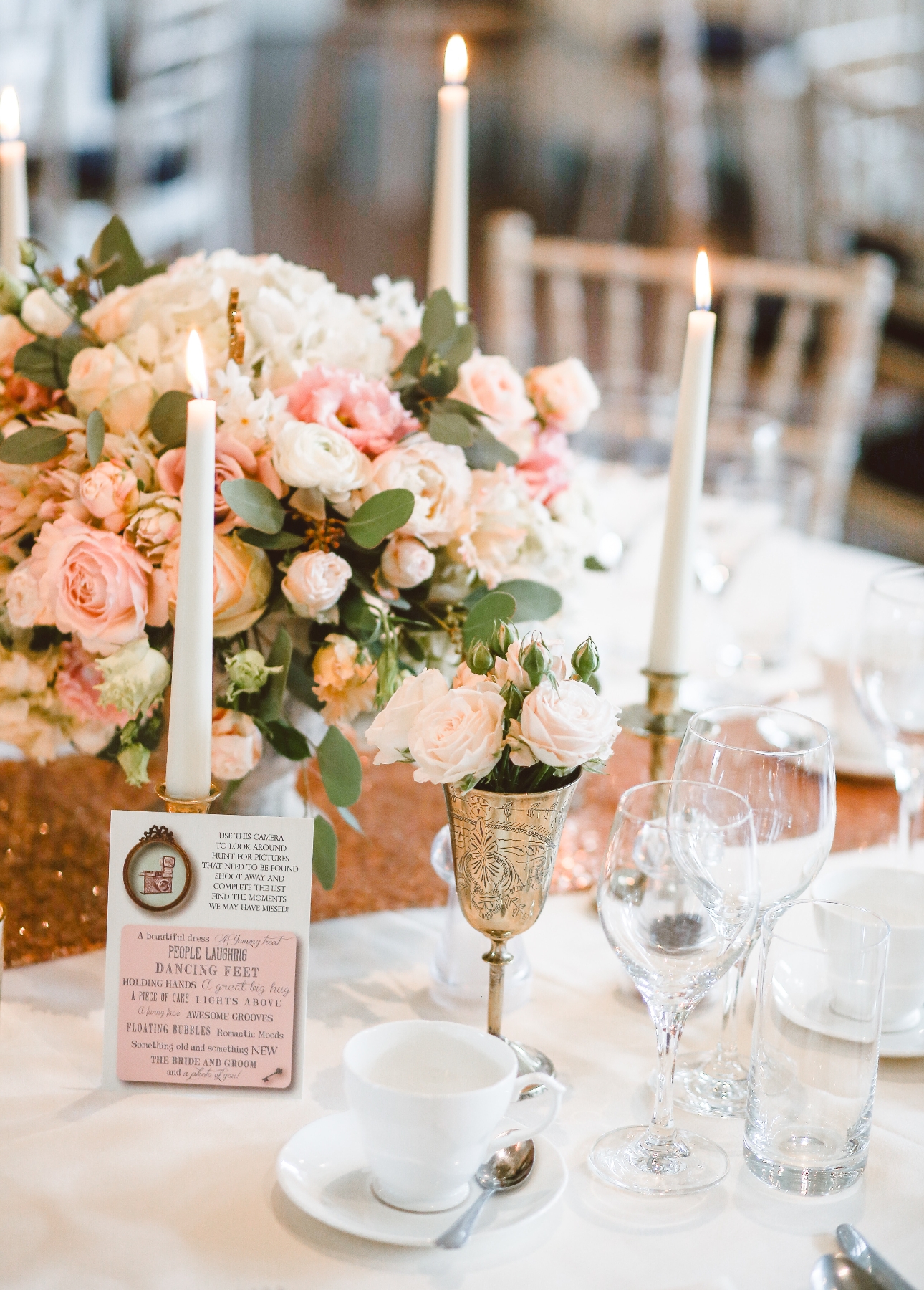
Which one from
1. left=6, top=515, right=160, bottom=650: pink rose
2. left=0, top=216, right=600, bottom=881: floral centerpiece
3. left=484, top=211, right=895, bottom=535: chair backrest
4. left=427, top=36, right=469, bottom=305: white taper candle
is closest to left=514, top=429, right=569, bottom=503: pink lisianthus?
left=0, top=216, right=600, bottom=881: floral centerpiece

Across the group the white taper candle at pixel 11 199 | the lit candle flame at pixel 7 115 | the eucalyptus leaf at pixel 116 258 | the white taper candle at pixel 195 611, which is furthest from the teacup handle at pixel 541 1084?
the lit candle flame at pixel 7 115

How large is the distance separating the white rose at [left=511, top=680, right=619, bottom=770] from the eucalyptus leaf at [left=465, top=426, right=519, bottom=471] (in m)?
0.30

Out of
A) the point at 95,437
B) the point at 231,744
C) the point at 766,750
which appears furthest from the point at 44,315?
the point at 766,750

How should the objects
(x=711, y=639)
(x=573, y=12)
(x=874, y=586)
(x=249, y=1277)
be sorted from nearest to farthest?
(x=249, y=1277), (x=874, y=586), (x=711, y=639), (x=573, y=12)

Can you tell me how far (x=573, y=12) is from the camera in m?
5.64

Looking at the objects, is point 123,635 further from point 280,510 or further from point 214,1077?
point 214,1077

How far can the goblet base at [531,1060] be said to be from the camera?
0.84 meters

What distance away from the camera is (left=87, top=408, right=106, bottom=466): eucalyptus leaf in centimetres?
86

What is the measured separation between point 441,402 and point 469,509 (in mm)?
98

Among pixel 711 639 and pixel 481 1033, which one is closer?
pixel 481 1033

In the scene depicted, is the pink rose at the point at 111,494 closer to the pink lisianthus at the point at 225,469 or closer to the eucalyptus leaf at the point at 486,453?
the pink lisianthus at the point at 225,469

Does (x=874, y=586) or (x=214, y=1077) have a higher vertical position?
(x=874, y=586)

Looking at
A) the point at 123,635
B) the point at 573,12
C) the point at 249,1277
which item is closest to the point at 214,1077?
the point at 249,1277

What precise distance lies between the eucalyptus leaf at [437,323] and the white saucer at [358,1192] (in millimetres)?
536
